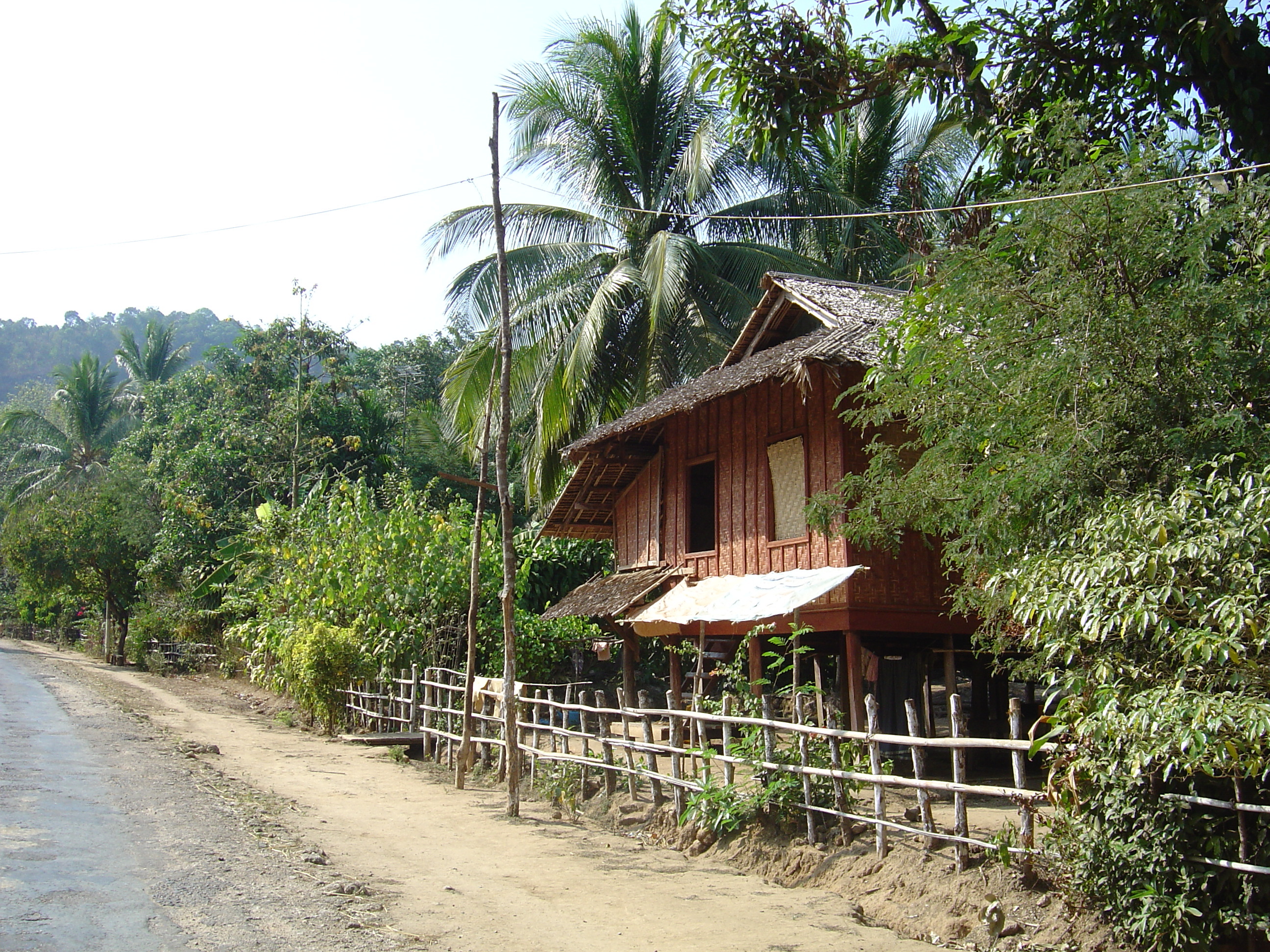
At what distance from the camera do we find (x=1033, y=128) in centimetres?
734

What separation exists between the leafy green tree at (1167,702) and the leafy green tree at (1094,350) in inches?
14.7

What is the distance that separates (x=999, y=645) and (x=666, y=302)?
10.8m

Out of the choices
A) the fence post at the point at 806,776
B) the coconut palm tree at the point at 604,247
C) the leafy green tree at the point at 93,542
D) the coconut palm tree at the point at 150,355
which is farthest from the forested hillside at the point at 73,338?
the fence post at the point at 806,776

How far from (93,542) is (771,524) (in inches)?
1080

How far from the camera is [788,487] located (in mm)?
11695

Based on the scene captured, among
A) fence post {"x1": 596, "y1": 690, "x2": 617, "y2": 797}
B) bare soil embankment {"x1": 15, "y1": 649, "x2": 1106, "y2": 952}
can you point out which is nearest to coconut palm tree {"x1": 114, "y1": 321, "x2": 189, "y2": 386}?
bare soil embankment {"x1": 15, "y1": 649, "x2": 1106, "y2": 952}

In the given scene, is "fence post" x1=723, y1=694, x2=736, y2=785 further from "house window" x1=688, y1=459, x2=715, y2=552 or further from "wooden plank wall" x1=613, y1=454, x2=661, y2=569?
"wooden plank wall" x1=613, y1=454, x2=661, y2=569

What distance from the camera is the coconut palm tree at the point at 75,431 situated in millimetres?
38875

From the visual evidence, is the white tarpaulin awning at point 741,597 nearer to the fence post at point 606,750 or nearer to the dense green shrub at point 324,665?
the fence post at point 606,750

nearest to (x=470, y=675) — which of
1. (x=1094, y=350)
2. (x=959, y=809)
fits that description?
(x=959, y=809)

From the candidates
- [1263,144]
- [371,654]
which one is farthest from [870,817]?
[371,654]

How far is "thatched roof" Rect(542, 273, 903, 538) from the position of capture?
1023 centimetres

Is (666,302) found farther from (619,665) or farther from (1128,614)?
(1128,614)

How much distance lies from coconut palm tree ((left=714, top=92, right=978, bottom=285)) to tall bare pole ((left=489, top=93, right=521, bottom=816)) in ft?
28.6
